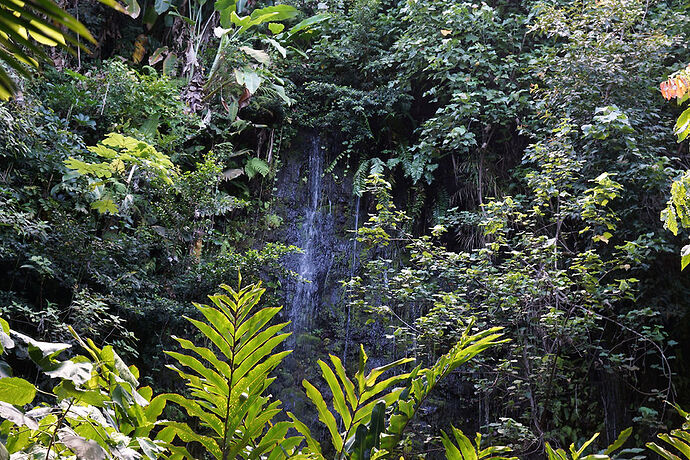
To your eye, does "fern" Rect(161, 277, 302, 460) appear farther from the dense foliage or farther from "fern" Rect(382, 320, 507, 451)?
the dense foliage

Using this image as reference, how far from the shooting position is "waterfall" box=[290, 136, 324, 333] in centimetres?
549

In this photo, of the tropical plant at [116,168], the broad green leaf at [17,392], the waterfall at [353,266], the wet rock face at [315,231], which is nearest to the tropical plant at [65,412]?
the broad green leaf at [17,392]

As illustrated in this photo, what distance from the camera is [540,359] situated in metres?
3.54

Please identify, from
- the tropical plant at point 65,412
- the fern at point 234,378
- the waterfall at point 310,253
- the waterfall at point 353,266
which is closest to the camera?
the tropical plant at point 65,412

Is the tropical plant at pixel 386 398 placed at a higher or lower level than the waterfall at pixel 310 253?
lower

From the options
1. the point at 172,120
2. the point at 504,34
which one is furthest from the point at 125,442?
the point at 504,34

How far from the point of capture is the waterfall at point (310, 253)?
5.49m

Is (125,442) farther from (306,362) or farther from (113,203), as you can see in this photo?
(306,362)

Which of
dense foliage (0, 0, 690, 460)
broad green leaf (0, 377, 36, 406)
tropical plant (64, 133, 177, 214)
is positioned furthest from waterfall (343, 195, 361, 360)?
broad green leaf (0, 377, 36, 406)

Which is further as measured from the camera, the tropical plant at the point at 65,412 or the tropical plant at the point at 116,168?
the tropical plant at the point at 116,168

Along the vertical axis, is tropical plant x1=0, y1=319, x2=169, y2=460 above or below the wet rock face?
below

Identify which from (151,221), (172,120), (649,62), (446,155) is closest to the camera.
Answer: (649,62)

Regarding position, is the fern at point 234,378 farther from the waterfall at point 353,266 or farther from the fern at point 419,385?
the waterfall at point 353,266

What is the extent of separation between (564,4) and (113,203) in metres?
4.59
